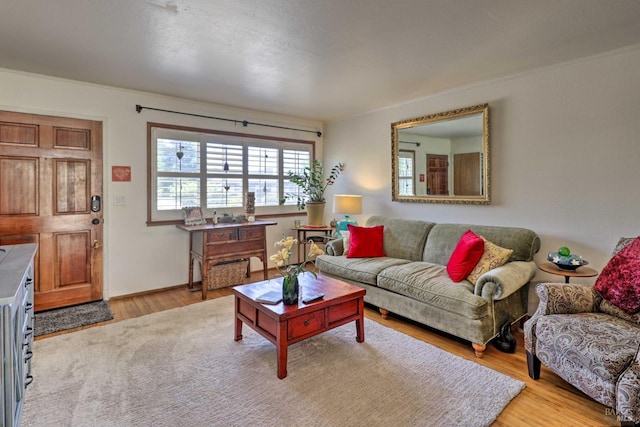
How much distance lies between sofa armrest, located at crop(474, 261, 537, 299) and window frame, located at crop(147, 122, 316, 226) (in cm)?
333

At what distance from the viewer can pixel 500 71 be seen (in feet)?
10.5

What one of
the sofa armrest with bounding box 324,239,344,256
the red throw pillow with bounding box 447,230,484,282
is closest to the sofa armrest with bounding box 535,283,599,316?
the red throw pillow with bounding box 447,230,484,282

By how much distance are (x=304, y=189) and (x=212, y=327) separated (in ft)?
9.53

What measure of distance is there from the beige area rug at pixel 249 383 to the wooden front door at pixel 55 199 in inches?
37.9

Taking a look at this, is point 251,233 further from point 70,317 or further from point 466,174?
point 466,174

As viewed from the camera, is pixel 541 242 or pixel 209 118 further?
pixel 209 118

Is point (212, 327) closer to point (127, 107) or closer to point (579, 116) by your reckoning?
point (127, 107)

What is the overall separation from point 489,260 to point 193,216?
3.45 metres

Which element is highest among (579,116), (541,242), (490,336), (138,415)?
(579,116)

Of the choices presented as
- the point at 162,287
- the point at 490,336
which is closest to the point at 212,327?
the point at 162,287

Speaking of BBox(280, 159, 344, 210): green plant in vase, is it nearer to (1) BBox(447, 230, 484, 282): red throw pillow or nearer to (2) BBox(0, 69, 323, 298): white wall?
(2) BBox(0, 69, 323, 298): white wall

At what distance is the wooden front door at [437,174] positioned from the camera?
12.9ft

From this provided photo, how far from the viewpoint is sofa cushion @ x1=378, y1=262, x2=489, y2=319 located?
254 centimetres

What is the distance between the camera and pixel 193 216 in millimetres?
4230
